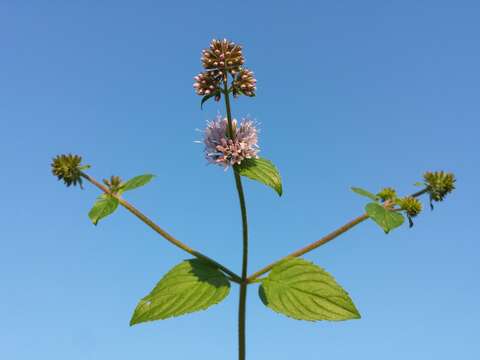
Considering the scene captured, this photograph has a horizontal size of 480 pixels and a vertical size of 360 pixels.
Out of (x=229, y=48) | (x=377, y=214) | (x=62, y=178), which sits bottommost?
(x=377, y=214)

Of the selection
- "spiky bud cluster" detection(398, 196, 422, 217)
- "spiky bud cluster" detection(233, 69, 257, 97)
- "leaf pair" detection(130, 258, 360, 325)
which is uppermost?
"spiky bud cluster" detection(233, 69, 257, 97)

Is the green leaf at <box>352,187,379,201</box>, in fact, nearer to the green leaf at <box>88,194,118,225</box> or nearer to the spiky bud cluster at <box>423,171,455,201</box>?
the spiky bud cluster at <box>423,171,455,201</box>

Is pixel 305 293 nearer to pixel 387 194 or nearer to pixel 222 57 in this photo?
pixel 387 194

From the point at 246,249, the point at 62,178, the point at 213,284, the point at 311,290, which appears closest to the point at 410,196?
the point at 311,290

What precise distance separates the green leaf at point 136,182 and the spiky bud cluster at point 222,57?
37.7 inches

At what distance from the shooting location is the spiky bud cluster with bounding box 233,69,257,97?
3.65 m

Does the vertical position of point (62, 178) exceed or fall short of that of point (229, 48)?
it falls short

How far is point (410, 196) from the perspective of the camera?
385 cm

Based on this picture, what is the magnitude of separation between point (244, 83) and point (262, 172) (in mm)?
655

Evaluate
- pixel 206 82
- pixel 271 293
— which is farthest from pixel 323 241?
pixel 206 82

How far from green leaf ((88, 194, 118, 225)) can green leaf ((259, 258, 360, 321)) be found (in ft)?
3.93

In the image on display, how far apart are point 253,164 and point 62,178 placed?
1400mm

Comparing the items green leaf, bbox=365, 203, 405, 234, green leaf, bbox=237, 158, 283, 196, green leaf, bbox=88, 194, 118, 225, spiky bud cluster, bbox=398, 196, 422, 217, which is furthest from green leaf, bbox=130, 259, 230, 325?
spiky bud cluster, bbox=398, 196, 422, 217

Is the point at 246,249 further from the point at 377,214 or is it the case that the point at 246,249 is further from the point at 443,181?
the point at 443,181
